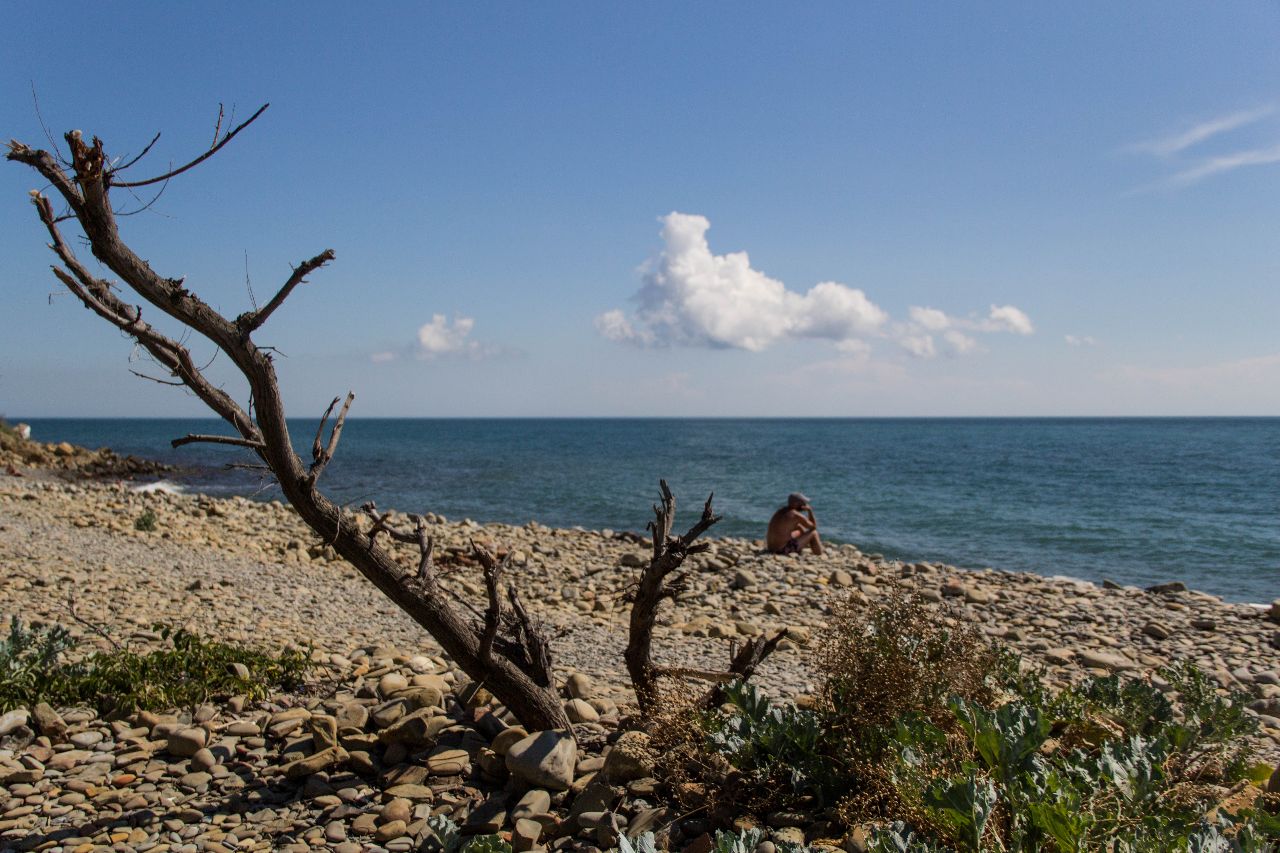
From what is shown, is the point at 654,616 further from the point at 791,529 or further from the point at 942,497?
the point at 942,497

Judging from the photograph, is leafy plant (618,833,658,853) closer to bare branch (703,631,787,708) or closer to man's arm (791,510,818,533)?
bare branch (703,631,787,708)

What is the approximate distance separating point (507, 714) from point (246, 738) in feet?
4.95

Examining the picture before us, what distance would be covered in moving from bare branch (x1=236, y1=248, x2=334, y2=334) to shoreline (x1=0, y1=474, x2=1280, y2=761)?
3.15m

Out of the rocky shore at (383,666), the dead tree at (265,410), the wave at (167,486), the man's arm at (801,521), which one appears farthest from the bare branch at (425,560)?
the wave at (167,486)

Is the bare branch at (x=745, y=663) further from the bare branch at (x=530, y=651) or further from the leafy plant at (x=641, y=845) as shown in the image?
the leafy plant at (x=641, y=845)

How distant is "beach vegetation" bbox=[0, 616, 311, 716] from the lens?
499cm

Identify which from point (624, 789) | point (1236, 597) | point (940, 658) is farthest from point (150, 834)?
point (1236, 597)

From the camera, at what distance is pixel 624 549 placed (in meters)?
16.5

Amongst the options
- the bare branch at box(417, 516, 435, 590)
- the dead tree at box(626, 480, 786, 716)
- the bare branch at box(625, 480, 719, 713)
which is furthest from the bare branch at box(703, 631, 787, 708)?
the bare branch at box(417, 516, 435, 590)

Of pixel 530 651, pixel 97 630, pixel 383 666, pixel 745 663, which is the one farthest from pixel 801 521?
pixel 97 630

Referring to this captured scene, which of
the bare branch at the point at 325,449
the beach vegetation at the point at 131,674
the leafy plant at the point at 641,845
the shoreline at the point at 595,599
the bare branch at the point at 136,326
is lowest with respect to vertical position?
the shoreline at the point at 595,599

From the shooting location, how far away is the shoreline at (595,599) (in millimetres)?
7387

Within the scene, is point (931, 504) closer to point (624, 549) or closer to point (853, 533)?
point (853, 533)

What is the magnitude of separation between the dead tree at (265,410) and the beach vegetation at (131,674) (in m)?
1.72
